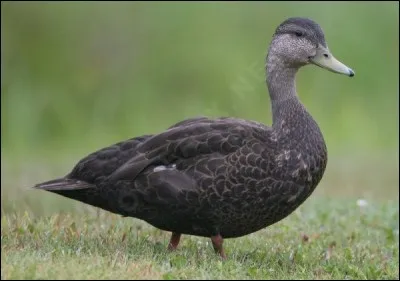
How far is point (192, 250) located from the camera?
759cm

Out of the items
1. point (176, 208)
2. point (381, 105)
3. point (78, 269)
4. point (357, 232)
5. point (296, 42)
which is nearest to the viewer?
point (78, 269)

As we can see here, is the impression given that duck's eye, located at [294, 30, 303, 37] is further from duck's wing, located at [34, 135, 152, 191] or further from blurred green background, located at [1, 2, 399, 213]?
blurred green background, located at [1, 2, 399, 213]

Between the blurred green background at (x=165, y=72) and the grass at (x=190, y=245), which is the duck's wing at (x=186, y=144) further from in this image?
the blurred green background at (x=165, y=72)

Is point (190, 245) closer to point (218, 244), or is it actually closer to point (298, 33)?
point (218, 244)

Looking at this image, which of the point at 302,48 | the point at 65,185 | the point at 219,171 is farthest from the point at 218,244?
the point at 302,48

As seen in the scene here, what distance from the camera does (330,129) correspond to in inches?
625

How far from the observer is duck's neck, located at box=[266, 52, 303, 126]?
25.4ft

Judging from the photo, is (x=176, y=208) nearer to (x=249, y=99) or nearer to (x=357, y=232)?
(x=357, y=232)

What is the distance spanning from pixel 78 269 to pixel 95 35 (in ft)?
36.0

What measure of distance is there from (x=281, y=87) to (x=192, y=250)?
4.44ft

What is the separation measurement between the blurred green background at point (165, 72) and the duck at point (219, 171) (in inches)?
260

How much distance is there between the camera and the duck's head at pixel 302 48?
782cm

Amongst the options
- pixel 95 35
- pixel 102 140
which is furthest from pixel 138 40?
pixel 102 140

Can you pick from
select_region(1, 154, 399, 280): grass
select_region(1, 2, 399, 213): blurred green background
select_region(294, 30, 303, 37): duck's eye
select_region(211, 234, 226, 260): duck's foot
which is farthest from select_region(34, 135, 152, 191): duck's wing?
select_region(1, 2, 399, 213): blurred green background
